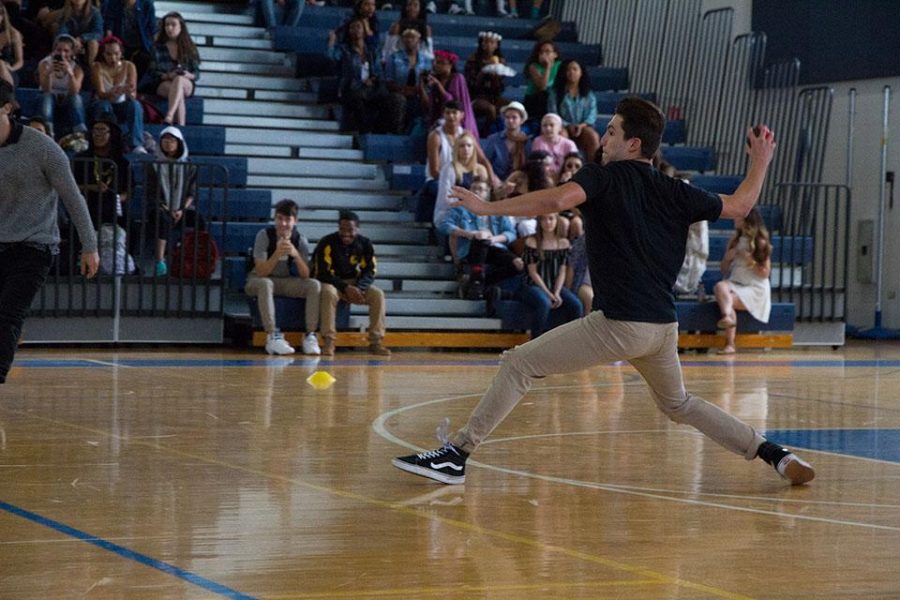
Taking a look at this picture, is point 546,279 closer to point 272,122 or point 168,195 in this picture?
point 168,195

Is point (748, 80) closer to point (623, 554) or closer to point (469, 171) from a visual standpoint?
point (469, 171)

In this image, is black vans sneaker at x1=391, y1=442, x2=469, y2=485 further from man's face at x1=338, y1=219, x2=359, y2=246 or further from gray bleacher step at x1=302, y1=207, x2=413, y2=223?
gray bleacher step at x1=302, y1=207, x2=413, y2=223

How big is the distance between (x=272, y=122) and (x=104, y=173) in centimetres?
394

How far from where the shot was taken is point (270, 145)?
60.0 feet

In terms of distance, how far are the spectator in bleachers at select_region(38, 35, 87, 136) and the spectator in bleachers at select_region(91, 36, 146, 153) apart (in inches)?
7.9

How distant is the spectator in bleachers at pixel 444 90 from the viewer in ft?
59.0

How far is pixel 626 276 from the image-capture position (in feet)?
20.7

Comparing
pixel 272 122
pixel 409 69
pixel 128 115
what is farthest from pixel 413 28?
pixel 128 115

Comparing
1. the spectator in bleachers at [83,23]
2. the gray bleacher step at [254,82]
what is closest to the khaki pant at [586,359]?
the spectator in bleachers at [83,23]

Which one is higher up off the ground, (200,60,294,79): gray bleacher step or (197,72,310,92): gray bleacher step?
(200,60,294,79): gray bleacher step

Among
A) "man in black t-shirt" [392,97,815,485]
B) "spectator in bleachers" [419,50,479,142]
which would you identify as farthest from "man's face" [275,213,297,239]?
"man in black t-shirt" [392,97,815,485]

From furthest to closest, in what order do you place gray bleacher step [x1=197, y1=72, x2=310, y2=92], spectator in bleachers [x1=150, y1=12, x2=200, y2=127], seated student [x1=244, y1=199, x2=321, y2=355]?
gray bleacher step [x1=197, y1=72, x2=310, y2=92]
spectator in bleachers [x1=150, y1=12, x2=200, y2=127]
seated student [x1=244, y1=199, x2=321, y2=355]

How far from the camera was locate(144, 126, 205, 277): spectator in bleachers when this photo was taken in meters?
15.2

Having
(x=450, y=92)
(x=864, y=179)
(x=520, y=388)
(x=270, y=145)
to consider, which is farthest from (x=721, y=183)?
(x=520, y=388)
